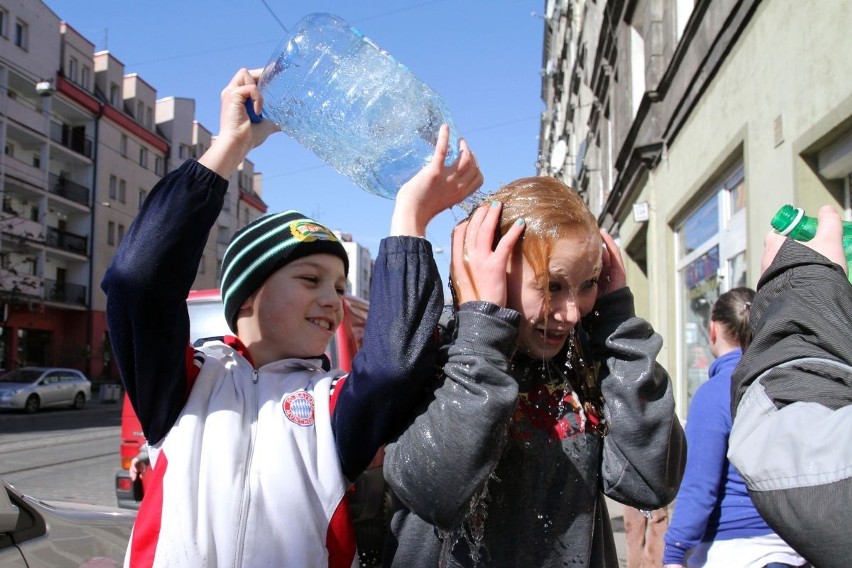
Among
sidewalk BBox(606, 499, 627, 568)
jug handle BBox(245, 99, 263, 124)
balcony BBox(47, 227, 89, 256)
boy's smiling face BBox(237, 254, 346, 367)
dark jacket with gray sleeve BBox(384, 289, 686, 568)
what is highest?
balcony BBox(47, 227, 89, 256)

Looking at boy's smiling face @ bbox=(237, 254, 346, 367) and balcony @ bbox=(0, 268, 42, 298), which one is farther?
balcony @ bbox=(0, 268, 42, 298)

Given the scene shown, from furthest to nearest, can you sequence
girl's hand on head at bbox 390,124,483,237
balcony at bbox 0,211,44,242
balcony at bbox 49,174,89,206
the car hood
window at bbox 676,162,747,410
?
balcony at bbox 49,174,89,206, balcony at bbox 0,211,44,242, window at bbox 676,162,747,410, the car hood, girl's hand on head at bbox 390,124,483,237

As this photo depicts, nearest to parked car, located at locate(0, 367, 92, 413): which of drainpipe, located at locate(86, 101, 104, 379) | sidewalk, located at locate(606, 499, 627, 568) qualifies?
drainpipe, located at locate(86, 101, 104, 379)

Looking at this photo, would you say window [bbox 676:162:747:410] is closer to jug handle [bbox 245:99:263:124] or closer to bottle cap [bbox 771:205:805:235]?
bottle cap [bbox 771:205:805:235]

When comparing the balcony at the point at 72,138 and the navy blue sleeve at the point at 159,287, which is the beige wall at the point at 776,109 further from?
the balcony at the point at 72,138

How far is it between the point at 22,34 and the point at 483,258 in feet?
131

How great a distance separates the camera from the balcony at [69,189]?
1476 inches

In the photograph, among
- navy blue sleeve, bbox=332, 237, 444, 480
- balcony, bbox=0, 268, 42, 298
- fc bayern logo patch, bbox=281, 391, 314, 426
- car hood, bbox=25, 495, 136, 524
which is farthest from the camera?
balcony, bbox=0, 268, 42, 298

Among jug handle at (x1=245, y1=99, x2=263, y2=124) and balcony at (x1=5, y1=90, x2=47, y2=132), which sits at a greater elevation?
balcony at (x1=5, y1=90, x2=47, y2=132)

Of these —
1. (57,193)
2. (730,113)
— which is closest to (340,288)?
(730,113)

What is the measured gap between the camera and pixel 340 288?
197 cm

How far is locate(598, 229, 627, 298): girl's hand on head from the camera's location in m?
1.67

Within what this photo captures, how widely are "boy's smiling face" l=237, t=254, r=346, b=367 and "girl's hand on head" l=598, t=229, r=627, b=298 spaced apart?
70cm

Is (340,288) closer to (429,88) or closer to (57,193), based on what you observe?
(429,88)
